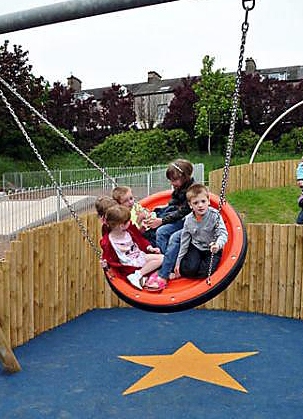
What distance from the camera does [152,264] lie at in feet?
14.1

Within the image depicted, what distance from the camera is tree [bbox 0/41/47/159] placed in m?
20.5

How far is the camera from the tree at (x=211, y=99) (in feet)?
77.4

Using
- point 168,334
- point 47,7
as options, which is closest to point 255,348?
point 168,334

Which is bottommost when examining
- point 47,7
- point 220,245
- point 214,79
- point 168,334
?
point 168,334

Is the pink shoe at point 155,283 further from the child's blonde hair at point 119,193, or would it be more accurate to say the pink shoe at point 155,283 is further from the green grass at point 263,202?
the green grass at point 263,202

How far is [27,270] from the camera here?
5.82 metres

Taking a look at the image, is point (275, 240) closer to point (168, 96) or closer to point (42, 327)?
point (42, 327)

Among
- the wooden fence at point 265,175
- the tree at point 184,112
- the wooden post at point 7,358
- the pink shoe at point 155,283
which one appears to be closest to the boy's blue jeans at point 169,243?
the pink shoe at point 155,283

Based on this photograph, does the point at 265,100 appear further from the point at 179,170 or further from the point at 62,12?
the point at 62,12

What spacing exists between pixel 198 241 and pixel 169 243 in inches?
10.8

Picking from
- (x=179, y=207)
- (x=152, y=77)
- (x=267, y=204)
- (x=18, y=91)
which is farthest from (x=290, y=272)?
(x=152, y=77)

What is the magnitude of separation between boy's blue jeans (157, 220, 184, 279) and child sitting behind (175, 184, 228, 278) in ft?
0.19

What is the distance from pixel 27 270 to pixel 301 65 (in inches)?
1455

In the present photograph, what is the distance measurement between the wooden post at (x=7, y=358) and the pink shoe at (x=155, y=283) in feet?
5.15
